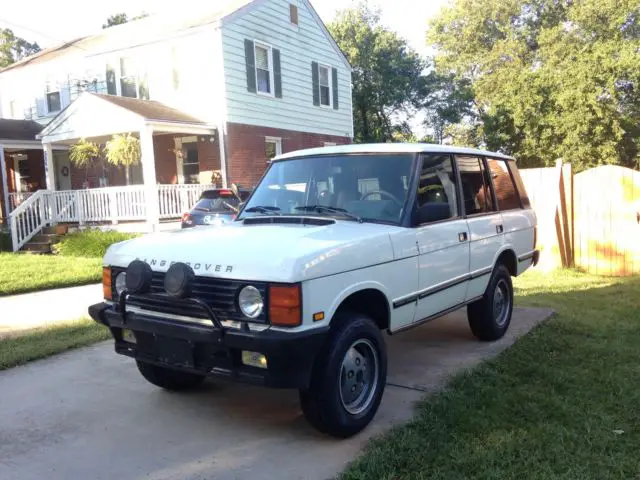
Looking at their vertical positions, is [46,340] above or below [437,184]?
below

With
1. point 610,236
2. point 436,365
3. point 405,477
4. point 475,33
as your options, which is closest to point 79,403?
point 405,477

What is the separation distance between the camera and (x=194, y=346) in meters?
3.45

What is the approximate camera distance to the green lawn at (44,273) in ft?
32.2

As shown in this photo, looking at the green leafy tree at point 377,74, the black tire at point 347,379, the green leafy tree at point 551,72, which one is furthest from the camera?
the green leafy tree at point 377,74

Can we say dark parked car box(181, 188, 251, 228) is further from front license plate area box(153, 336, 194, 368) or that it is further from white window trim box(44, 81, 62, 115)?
white window trim box(44, 81, 62, 115)

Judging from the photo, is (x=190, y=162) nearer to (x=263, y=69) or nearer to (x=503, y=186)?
(x=263, y=69)

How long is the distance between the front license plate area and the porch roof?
12083 mm

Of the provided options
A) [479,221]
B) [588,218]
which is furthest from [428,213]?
[588,218]

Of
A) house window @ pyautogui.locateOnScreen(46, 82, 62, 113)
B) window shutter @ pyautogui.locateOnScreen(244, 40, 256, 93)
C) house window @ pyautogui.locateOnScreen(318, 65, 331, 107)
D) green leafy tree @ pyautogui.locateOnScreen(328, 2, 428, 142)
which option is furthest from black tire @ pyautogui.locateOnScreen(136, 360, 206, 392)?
green leafy tree @ pyautogui.locateOnScreen(328, 2, 428, 142)

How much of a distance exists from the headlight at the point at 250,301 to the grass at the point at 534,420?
103cm

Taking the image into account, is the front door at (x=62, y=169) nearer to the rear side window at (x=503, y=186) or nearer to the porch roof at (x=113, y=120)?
the porch roof at (x=113, y=120)

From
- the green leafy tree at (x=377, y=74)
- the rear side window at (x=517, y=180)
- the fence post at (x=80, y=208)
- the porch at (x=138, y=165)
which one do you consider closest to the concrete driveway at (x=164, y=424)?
the rear side window at (x=517, y=180)

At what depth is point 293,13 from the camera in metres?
19.8

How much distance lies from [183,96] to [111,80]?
301 centimetres
